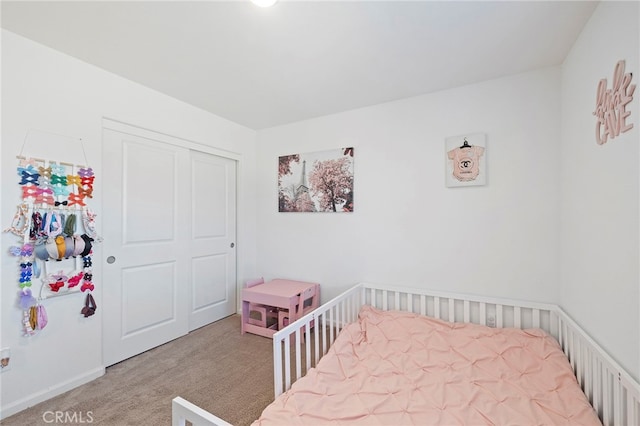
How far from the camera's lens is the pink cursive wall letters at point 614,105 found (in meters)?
1.12

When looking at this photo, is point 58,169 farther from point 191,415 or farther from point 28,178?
point 191,415

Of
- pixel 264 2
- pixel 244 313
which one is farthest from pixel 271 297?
pixel 264 2

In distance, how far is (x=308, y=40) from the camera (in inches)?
66.4

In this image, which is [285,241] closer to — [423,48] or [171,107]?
[171,107]

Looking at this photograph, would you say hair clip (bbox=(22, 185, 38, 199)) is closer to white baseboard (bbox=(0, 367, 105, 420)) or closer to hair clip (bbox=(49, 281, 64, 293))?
hair clip (bbox=(49, 281, 64, 293))

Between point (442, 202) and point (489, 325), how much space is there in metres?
1.06

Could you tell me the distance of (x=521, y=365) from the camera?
5.29 ft

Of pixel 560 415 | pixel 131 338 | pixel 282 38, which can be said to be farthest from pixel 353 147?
pixel 131 338

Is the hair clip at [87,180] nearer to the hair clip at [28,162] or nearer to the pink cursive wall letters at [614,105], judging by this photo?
the hair clip at [28,162]

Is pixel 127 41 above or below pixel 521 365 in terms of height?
above

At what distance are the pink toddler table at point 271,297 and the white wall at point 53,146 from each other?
116 centimetres

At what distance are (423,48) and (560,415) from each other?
217 cm

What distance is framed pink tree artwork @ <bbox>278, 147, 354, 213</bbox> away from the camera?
279cm

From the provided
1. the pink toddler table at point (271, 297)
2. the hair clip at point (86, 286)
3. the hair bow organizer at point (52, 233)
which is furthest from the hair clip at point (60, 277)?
the pink toddler table at point (271, 297)
